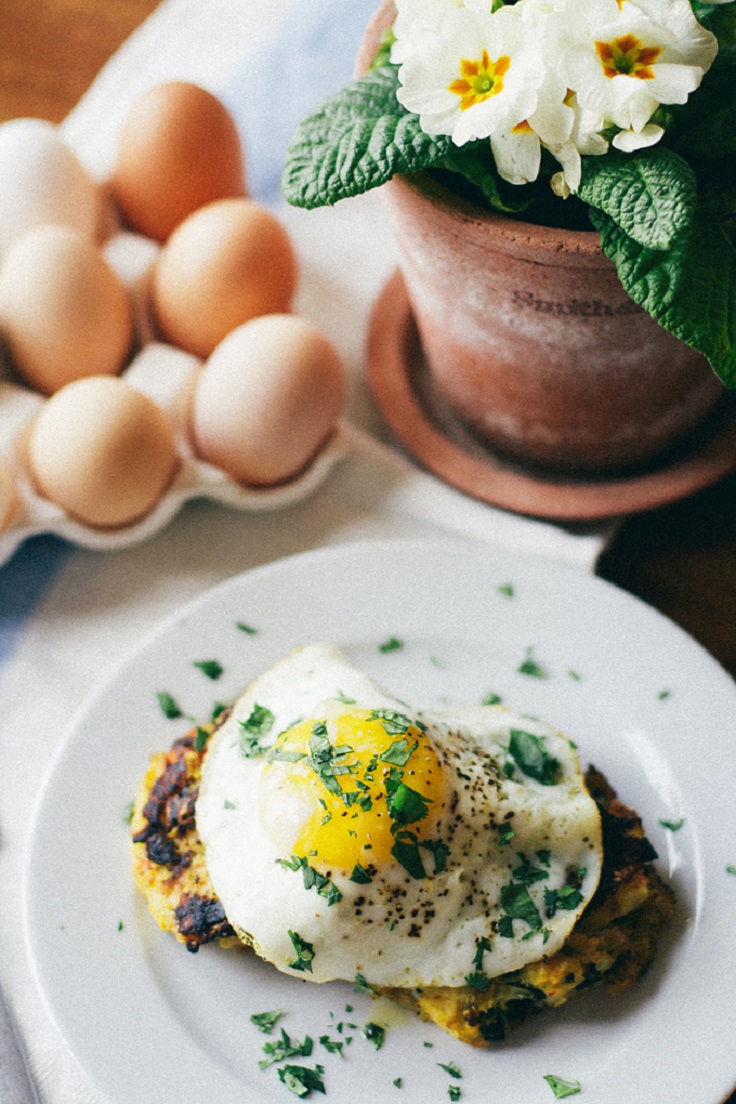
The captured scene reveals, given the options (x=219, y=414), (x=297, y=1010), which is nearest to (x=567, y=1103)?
(x=297, y=1010)

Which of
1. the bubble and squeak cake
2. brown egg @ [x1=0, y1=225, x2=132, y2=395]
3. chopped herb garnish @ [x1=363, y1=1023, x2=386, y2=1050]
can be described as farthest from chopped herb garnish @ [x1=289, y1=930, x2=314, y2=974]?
brown egg @ [x1=0, y1=225, x2=132, y2=395]

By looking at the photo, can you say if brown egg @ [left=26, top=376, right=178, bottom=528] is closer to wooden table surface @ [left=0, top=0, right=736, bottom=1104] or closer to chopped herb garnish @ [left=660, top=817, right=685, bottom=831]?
wooden table surface @ [left=0, top=0, right=736, bottom=1104]

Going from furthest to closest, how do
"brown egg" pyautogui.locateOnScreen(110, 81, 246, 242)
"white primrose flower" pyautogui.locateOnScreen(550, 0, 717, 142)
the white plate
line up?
"brown egg" pyautogui.locateOnScreen(110, 81, 246, 242)
the white plate
"white primrose flower" pyautogui.locateOnScreen(550, 0, 717, 142)

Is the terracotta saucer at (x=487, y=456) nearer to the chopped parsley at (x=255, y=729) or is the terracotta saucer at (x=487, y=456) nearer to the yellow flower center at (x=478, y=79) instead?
the chopped parsley at (x=255, y=729)

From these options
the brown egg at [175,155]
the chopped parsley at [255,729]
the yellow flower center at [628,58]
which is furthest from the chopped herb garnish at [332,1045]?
the brown egg at [175,155]

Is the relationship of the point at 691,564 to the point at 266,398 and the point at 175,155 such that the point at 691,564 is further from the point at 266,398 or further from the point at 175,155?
the point at 175,155
